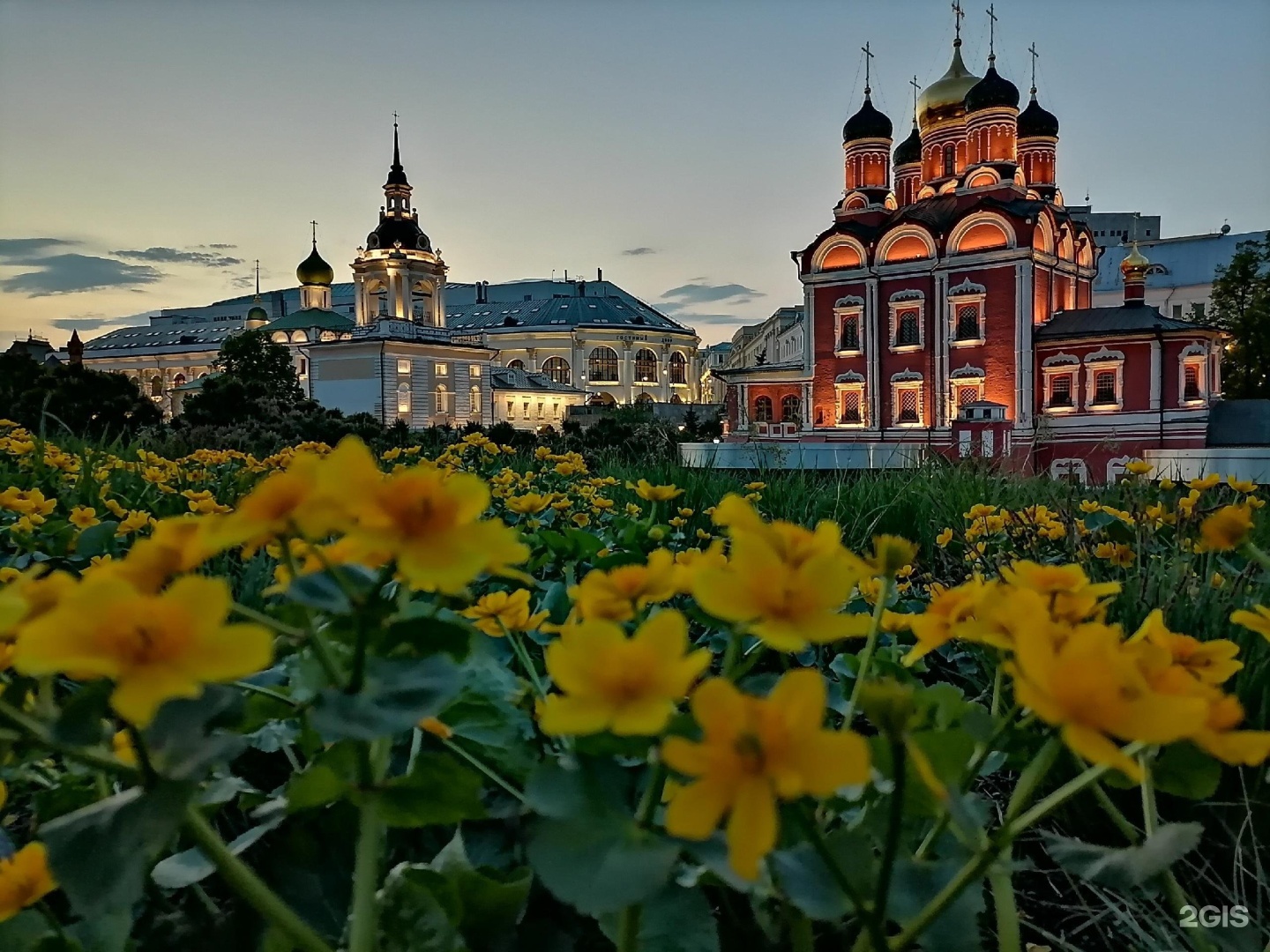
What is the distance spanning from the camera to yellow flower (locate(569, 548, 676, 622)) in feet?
1.42

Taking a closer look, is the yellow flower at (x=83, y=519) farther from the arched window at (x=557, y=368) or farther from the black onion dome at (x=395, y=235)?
the arched window at (x=557, y=368)

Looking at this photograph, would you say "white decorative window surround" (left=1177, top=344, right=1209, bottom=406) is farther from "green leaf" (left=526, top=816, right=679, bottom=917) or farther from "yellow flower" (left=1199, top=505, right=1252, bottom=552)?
"green leaf" (left=526, top=816, right=679, bottom=917)

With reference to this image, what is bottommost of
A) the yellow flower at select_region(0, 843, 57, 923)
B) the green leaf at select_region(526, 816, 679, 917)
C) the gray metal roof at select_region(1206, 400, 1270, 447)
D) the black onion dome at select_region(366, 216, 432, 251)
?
the yellow flower at select_region(0, 843, 57, 923)

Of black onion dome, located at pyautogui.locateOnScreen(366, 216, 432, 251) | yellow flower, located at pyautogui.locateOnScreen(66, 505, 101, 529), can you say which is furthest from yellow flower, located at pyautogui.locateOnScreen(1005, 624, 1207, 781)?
black onion dome, located at pyautogui.locateOnScreen(366, 216, 432, 251)

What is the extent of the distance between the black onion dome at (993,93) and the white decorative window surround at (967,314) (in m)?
4.22

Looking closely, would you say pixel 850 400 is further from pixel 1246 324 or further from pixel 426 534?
pixel 426 534

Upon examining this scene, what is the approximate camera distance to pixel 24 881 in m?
0.38

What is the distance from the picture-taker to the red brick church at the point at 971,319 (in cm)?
1560

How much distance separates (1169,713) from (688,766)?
171mm

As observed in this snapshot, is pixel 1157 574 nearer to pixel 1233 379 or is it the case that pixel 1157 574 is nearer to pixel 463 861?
pixel 463 861

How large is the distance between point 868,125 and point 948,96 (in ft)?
6.08

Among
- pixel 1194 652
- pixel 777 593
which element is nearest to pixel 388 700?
pixel 777 593

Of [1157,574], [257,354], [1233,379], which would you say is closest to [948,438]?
[1233,379]

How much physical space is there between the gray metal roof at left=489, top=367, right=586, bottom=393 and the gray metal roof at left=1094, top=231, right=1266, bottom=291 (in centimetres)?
2419
